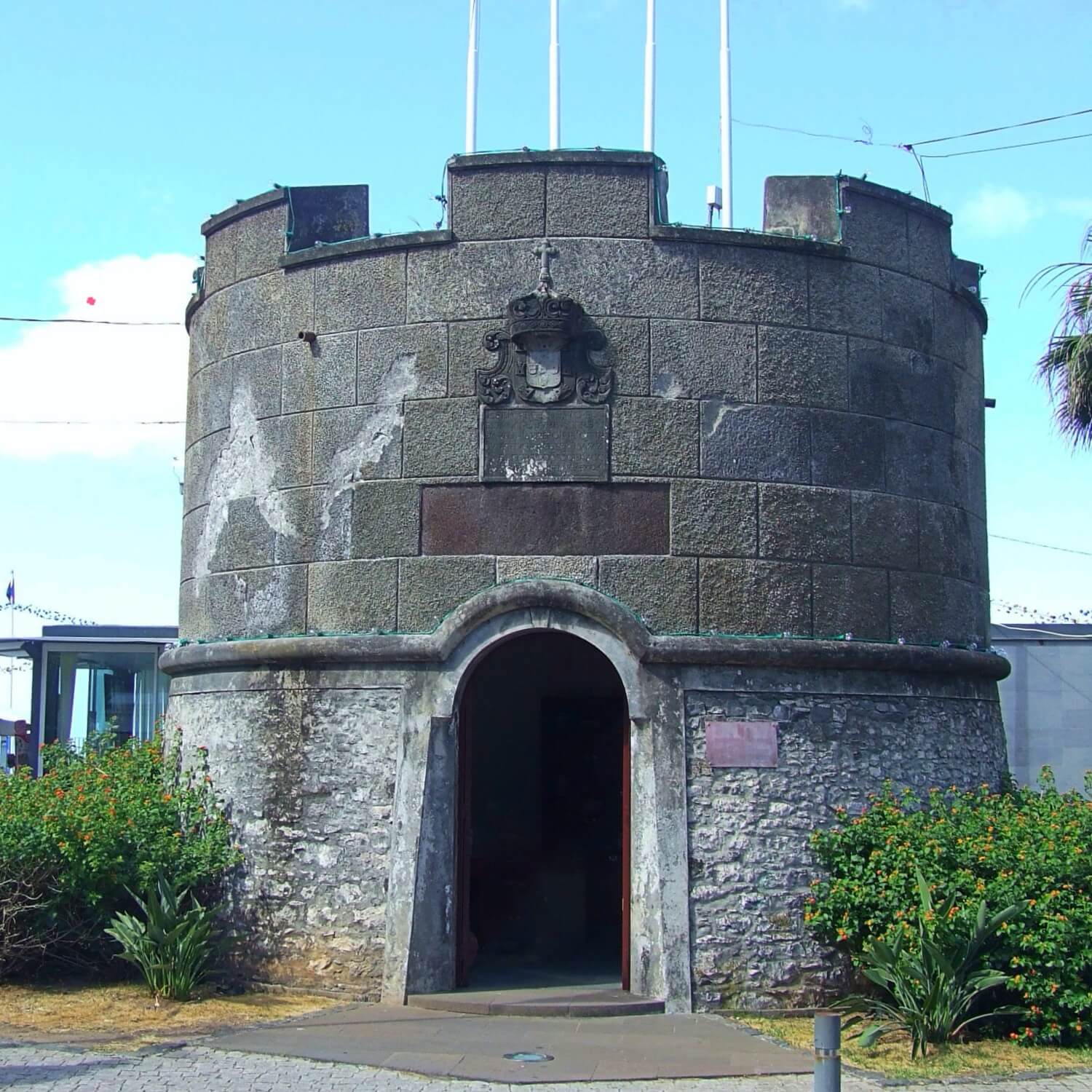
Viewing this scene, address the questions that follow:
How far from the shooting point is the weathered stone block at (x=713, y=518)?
992 centimetres

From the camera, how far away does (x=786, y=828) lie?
9609 mm

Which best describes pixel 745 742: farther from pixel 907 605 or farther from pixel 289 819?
pixel 289 819

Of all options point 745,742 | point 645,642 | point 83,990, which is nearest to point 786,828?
point 745,742

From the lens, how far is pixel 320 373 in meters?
10.6

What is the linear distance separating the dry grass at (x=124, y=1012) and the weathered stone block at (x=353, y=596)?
257 cm

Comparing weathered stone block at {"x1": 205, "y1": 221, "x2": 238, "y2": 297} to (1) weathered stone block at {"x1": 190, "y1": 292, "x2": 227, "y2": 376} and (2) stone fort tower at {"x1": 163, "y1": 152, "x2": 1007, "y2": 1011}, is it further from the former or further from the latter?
(2) stone fort tower at {"x1": 163, "y1": 152, "x2": 1007, "y2": 1011}

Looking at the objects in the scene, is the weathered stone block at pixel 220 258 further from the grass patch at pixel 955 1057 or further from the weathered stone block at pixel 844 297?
the grass patch at pixel 955 1057

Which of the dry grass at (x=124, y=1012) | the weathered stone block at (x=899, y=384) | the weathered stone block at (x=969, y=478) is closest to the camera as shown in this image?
the dry grass at (x=124, y=1012)

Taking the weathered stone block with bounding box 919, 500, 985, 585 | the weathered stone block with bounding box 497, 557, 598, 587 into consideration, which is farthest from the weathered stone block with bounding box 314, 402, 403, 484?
the weathered stone block with bounding box 919, 500, 985, 585

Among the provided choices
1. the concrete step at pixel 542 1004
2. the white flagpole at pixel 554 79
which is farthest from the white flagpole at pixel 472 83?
the concrete step at pixel 542 1004

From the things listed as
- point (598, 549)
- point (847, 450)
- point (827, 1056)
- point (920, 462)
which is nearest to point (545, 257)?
point (598, 549)

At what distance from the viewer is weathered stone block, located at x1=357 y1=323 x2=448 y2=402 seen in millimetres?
10242

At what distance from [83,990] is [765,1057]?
476cm

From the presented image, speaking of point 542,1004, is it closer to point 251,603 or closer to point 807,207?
point 251,603
